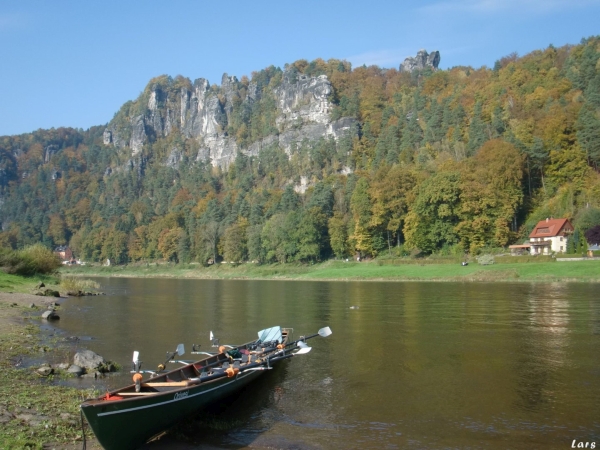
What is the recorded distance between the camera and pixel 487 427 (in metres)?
13.6

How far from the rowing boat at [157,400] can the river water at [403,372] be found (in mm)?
834

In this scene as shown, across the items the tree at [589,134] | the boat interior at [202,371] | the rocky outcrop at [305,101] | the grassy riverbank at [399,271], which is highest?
the rocky outcrop at [305,101]

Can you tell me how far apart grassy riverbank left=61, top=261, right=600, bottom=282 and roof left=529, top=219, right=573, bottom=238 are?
11290 millimetres

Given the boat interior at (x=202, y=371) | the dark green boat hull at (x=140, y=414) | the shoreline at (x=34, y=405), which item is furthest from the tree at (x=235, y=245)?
the dark green boat hull at (x=140, y=414)

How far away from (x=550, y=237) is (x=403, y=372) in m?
60.2

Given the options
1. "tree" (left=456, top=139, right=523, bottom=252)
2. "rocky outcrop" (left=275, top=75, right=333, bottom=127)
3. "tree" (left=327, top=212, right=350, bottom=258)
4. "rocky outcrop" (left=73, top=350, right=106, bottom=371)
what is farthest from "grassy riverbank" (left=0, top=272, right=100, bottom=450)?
"rocky outcrop" (left=275, top=75, right=333, bottom=127)

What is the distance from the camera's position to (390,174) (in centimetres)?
9012

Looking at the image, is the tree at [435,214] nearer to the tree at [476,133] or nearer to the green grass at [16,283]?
the tree at [476,133]

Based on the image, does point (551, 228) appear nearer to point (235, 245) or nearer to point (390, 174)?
point (390, 174)

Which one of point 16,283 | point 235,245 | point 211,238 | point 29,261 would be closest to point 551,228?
point 235,245

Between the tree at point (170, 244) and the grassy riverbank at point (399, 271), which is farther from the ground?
the tree at point (170, 244)

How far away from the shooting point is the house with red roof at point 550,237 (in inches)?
2781

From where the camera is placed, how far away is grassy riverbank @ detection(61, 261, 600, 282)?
57.5 m

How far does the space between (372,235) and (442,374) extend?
72.0 meters
